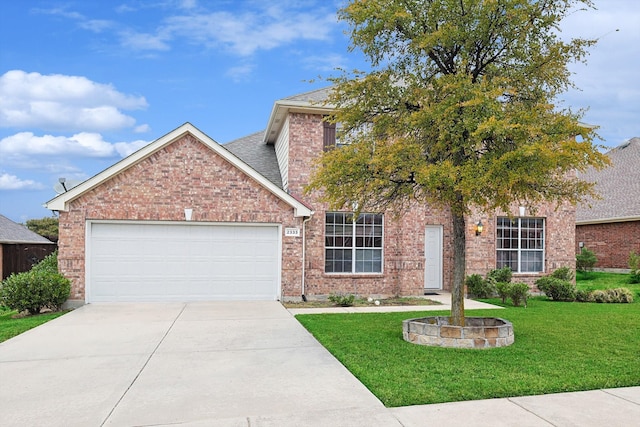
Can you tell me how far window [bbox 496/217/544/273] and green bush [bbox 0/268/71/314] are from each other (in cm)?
1319

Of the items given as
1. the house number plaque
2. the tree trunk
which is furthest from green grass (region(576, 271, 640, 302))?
the house number plaque

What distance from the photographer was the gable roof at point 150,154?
1246 centimetres

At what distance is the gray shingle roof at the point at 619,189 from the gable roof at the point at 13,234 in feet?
80.5

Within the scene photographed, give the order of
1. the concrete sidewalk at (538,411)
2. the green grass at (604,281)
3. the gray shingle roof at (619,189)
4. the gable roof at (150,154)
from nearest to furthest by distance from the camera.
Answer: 1. the concrete sidewalk at (538,411)
2. the gable roof at (150,154)
3. the green grass at (604,281)
4. the gray shingle roof at (619,189)

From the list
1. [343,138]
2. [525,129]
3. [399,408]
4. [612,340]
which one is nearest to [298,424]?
[399,408]

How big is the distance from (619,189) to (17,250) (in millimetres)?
27719

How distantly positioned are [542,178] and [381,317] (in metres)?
4.98

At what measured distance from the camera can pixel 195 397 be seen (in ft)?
18.0

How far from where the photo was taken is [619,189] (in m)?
23.3

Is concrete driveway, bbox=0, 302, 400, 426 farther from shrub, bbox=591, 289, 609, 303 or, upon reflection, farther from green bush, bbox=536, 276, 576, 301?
shrub, bbox=591, 289, 609, 303

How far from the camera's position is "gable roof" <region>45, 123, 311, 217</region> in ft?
40.9

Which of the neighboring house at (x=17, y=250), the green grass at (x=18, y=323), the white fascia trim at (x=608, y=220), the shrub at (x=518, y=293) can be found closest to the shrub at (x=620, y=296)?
the shrub at (x=518, y=293)

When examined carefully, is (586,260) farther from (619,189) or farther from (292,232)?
(292,232)

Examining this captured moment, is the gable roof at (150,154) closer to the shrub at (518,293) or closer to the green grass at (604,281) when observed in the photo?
the shrub at (518,293)
